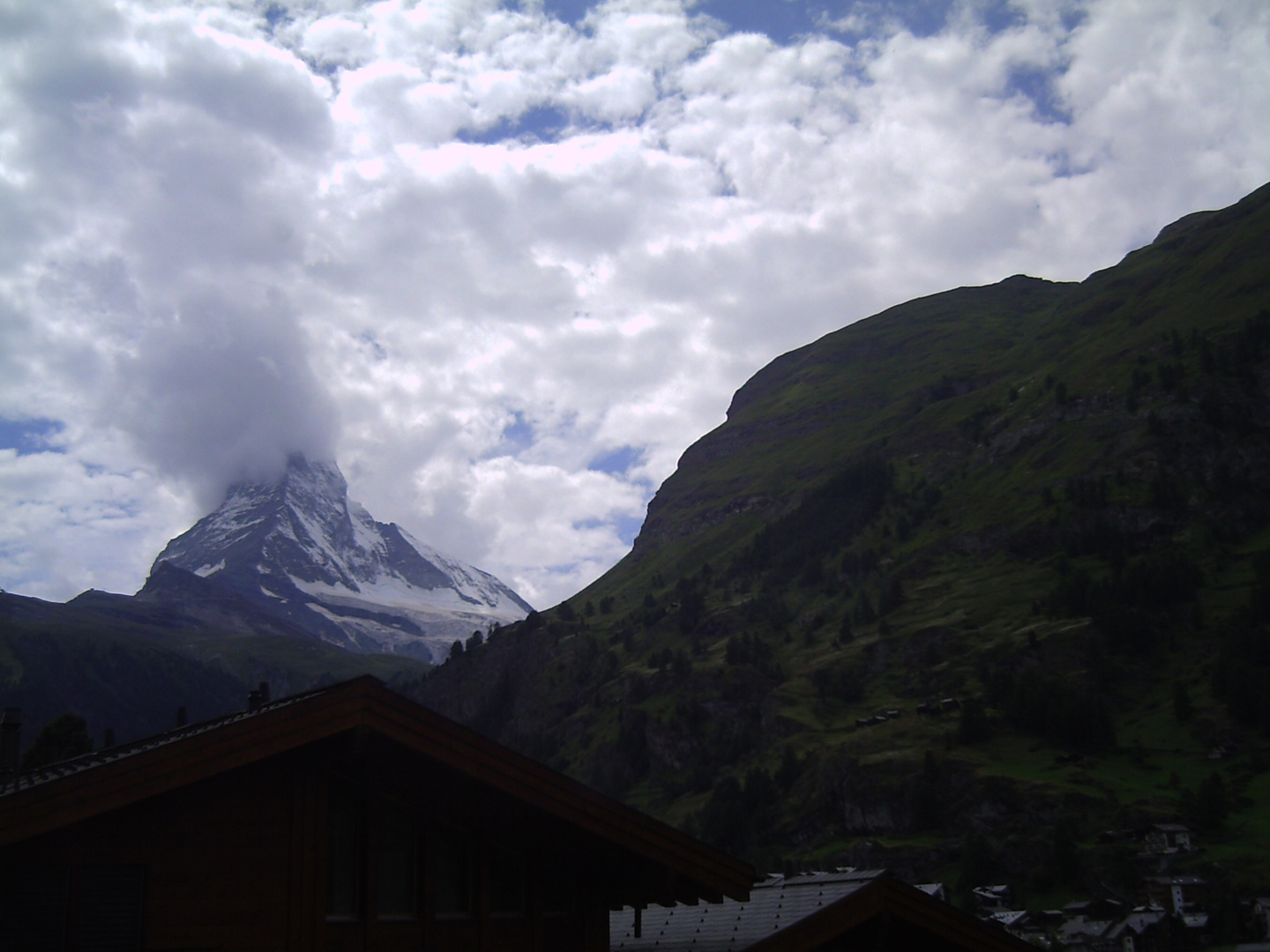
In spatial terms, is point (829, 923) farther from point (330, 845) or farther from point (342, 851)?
point (330, 845)

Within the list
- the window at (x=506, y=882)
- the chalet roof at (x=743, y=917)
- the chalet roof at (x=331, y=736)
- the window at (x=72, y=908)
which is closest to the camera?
the chalet roof at (x=331, y=736)

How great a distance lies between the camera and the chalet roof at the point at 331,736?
43.3 ft

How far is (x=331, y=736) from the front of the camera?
15.3 m

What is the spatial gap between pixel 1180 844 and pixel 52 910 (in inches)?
6202

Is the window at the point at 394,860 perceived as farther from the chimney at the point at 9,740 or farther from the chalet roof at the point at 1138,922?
the chalet roof at the point at 1138,922

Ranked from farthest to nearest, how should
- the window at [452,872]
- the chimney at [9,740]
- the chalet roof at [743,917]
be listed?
1. the chimney at [9,740]
2. the chalet roof at [743,917]
3. the window at [452,872]

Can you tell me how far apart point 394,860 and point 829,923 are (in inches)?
265

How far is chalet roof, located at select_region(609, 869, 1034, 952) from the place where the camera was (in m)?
17.2

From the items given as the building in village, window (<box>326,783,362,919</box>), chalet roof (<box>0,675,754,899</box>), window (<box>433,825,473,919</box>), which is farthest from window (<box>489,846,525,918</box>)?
window (<box>326,783,362,919</box>)

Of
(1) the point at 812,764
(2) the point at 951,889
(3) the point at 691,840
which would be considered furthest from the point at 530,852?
(1) the point at 812,764

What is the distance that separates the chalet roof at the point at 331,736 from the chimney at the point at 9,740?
662 centimetres

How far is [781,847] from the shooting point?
183 meters

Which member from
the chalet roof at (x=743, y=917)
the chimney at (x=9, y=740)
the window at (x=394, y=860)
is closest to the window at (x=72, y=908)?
the window at (x=394, y=860)

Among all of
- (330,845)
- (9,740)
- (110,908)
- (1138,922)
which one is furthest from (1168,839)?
(110,908)
